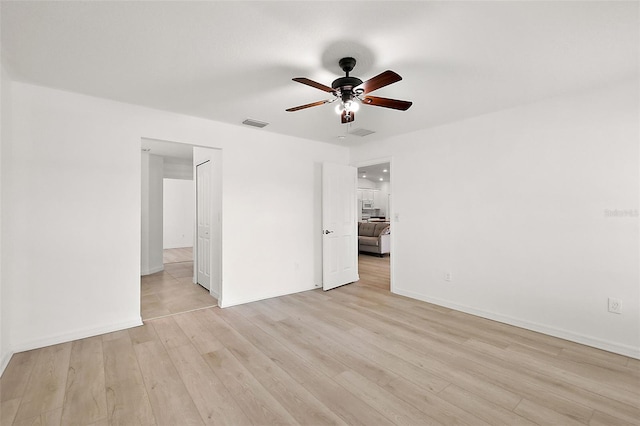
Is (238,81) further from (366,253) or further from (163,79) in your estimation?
(366,253)

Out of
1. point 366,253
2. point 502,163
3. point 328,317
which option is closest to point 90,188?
point 328,317

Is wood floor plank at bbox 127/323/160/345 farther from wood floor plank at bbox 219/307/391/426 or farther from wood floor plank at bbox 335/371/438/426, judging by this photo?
wood floor plank at bbox 335/371/438/426

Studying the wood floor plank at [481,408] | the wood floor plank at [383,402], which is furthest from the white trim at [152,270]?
the wood floor plank at [481,408]

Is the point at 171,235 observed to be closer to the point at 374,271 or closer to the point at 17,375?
the point at 374,271

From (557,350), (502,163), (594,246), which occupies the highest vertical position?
(502,163)

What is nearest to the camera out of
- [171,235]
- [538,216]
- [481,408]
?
[481,408]

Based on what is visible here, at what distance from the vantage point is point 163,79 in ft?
8.64

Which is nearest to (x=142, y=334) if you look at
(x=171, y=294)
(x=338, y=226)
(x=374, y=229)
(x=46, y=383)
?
(x=46, y=383)

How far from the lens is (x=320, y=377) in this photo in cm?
223

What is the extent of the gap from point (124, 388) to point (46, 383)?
632mm

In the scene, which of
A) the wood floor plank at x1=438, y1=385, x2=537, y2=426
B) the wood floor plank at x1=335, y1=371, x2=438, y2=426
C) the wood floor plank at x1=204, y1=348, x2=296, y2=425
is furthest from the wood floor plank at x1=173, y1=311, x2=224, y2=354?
the wood floor plank at x1=438, y1=385, x2=537, y2=426

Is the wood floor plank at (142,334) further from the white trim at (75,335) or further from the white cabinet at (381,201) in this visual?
the white cabinet at (381,201)

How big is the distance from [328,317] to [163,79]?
3.08 meters

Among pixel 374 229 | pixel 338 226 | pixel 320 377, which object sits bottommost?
pixel 320 377
